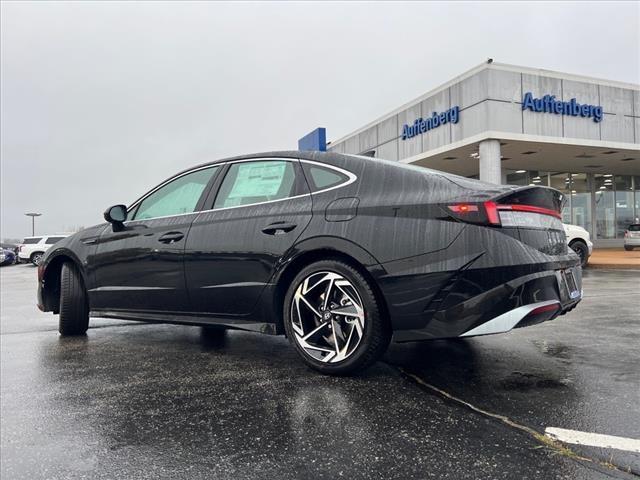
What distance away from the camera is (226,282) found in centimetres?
349

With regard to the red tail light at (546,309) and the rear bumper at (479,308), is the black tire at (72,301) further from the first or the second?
the red tail light at (546,309)

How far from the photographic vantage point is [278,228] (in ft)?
10.7

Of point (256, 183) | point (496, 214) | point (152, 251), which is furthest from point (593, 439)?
point (152, 251)

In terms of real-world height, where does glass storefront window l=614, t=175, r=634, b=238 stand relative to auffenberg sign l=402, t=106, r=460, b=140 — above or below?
below

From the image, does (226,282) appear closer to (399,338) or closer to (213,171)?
(213,171)

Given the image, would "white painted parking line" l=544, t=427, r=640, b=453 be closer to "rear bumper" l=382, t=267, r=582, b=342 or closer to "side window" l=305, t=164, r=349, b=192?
"rear bumper" l=382, t=267, r=582, b=342

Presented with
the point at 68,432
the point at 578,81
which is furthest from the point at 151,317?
the point at 578,81

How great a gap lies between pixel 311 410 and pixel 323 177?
4.99 feet

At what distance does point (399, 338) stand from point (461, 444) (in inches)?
32.3

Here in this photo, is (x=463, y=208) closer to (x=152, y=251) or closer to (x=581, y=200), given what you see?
(x=152, y=251)

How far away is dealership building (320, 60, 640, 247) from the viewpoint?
50.7 feet

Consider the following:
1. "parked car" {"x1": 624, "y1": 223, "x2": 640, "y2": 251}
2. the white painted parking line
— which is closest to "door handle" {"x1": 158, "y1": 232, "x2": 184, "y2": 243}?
the white painted parking line

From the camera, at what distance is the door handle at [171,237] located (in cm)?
380

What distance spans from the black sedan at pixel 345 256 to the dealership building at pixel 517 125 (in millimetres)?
13209
